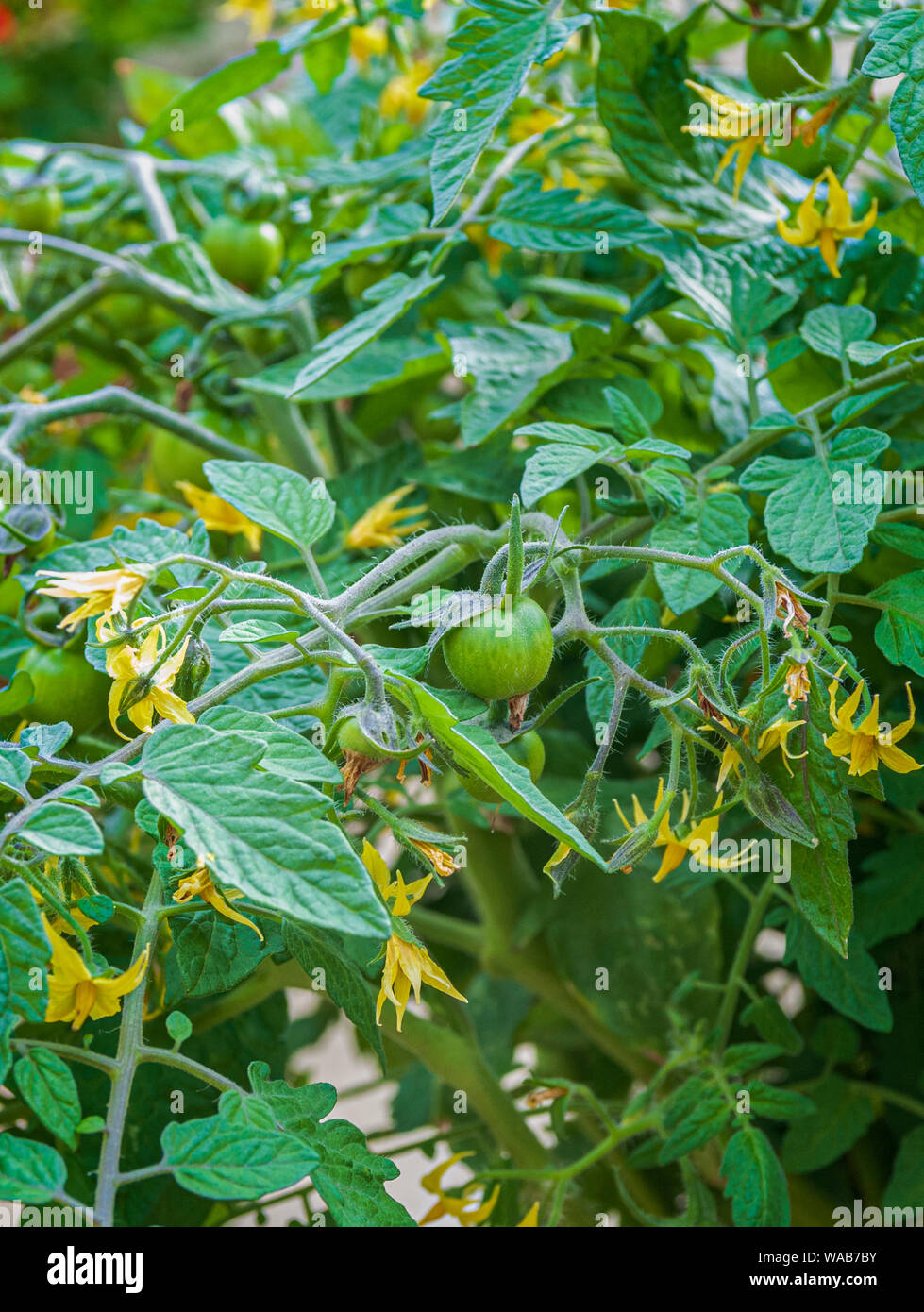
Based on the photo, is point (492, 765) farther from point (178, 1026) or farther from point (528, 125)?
point (528, 125)

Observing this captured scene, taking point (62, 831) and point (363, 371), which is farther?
point (363, 371)

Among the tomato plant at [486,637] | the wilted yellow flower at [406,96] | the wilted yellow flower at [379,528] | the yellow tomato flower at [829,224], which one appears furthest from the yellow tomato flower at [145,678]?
the wilted yellow flower at [406,96]

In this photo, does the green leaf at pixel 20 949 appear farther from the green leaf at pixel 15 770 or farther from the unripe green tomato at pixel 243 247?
the unripe green tomato at pixel 243 247

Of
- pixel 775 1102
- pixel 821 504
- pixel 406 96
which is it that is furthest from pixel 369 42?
pixel 775 1102

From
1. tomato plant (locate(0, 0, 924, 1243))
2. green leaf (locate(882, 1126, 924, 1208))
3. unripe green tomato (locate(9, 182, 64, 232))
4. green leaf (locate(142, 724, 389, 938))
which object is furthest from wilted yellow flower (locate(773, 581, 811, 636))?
unripe green tomato (locate(9, 182, 64, 232))

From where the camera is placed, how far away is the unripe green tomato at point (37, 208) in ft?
1.50

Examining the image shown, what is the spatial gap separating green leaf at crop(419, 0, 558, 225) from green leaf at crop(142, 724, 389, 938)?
0.46ft

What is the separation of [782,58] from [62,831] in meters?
0.31

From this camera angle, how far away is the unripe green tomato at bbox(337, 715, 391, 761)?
221 mm

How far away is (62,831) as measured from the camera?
21 cm

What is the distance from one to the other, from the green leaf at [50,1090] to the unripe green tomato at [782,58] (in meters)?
0.33

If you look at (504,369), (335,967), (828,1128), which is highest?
(504,369)

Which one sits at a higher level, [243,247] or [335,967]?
[243,247]

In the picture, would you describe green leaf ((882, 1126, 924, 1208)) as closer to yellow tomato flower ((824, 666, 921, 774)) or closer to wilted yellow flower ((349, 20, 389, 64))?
yellow tomato flower ((824, 666, 921, 774))
